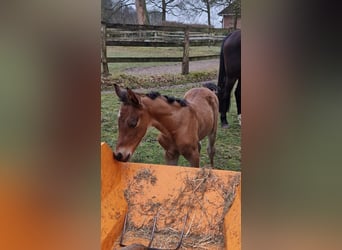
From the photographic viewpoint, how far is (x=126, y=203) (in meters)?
1.91

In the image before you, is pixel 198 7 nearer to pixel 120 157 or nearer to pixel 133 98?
pixel 133 98

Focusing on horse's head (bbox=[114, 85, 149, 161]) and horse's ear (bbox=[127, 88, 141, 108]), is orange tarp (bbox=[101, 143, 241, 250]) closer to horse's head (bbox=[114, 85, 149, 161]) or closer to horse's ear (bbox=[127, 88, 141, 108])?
horse's head (bbox=[114, 85, 149, 161])

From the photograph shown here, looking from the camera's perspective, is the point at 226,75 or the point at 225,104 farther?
the point at 225,104

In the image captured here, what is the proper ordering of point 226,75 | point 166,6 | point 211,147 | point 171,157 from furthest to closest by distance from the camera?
point 171,157 < point 211,147 < point 166,6 < point 226,75

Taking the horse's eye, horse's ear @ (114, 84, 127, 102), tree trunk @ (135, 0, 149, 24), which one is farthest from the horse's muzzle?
tree trunk @ (135, 0, 149, 24)

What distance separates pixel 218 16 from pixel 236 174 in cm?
66

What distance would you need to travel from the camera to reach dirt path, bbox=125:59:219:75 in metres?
1.68

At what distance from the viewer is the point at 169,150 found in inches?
72.8

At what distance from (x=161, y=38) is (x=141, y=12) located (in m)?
0.14

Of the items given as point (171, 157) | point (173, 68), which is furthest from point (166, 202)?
point (173, 68)

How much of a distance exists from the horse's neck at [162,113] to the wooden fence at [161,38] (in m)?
0.19
